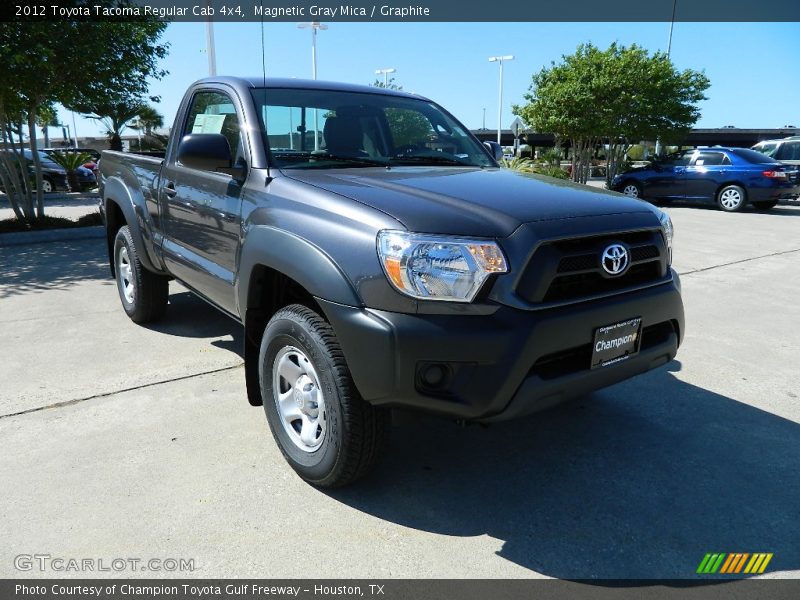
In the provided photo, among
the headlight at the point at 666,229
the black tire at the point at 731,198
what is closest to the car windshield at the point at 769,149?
the black tire at the point at 731,198

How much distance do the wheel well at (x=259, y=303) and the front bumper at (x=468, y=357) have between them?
0.60m

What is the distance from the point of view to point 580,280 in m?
2.53

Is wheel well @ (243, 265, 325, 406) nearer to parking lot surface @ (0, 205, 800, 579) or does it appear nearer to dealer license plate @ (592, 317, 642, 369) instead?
parking lot surface @ (0, 205, 800, 579)

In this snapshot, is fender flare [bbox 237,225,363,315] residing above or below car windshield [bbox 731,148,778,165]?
below

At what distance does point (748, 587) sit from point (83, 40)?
32.5 ft

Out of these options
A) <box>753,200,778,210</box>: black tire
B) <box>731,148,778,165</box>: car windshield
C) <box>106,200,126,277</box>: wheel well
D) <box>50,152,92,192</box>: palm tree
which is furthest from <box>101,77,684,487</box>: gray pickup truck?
<box>50,152,92,192</box>: palm tree

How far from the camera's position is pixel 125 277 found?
5266 millimetres

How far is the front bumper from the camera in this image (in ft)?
7.32

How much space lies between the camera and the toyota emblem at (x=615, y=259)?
8.34ft

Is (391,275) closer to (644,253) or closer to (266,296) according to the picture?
(266,296)

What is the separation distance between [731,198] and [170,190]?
48.6 ft

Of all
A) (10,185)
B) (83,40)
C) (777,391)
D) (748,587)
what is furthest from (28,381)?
Result: (10,185)

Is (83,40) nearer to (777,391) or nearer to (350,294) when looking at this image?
(350,294)

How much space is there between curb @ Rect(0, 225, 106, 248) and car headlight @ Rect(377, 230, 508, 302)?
8.34 m
